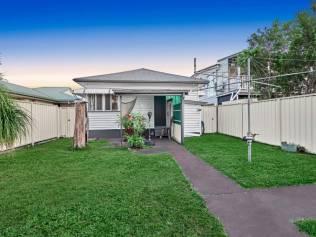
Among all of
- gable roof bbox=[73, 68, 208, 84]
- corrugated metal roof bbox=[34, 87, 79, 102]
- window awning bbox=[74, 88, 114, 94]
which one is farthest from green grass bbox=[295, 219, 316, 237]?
corrugated metal roof bbox=[34, 87, 79, 102]

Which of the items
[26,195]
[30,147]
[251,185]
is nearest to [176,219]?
[251,185]

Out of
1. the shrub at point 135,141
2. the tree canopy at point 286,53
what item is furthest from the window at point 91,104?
the tree canopy at point 286,53

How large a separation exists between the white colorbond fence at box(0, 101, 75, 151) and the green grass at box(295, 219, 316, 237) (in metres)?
8.61

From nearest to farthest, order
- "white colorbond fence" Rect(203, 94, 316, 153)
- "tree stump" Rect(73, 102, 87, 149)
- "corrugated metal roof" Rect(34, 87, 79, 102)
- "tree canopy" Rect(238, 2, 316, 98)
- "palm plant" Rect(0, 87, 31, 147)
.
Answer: "palm plant" Rect(0, 87, 31, 147), "white colorbond fence" Rect(203, 94, 316, 153), "tree stump" Rect(73, 102, 87, 149), "tree canopy" Rect(238, 2, 316, 98), "corrugated metal roof" Rect(34, 87, 79, 102)

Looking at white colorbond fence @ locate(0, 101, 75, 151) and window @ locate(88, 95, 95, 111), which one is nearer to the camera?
white colorbond fence @ locate(0, 101, 75, 151)

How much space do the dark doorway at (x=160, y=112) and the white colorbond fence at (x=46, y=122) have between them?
17.2ft

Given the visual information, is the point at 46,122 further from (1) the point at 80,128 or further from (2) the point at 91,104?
(1) the point at 80,128

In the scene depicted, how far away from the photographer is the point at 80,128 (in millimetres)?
10133

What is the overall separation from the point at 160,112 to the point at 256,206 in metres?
11.5

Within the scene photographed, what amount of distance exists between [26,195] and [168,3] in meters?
10.5

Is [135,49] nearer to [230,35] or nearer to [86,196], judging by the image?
[230,35]

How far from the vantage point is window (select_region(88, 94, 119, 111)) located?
15016mm

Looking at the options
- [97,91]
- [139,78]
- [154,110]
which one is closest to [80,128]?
[97,91]

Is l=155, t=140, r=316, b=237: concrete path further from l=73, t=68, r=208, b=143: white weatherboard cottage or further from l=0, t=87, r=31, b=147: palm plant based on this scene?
l=73, t=68, r=208, b=143: white weatherboard cottage
